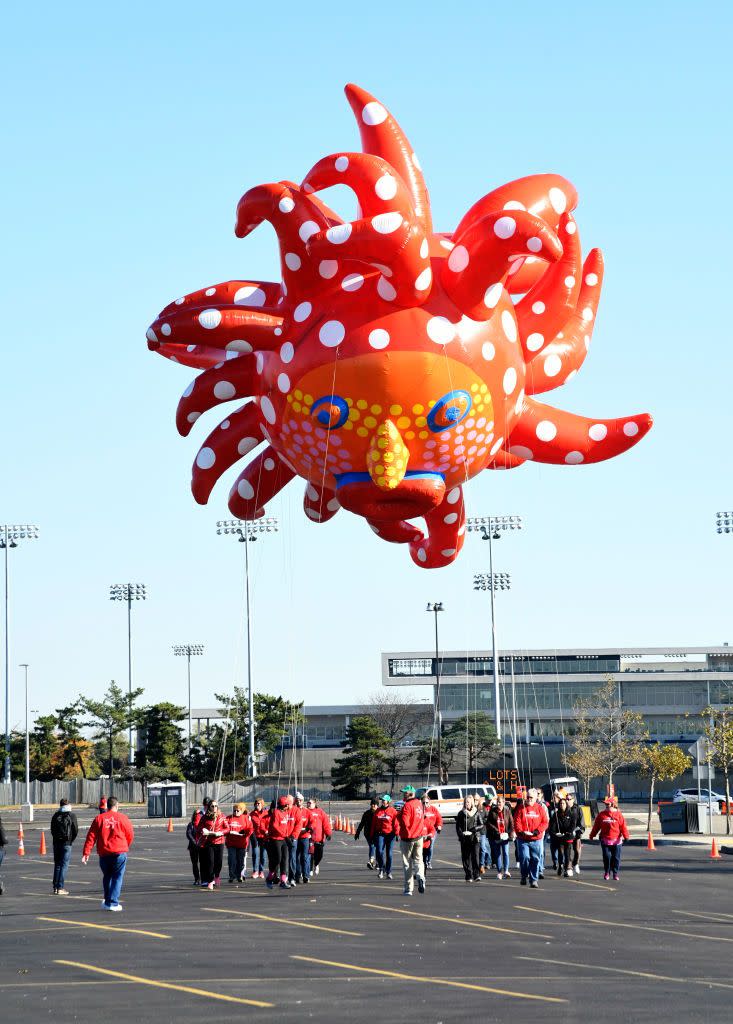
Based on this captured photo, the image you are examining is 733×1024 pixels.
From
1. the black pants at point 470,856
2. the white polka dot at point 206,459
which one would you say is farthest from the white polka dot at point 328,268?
the black pants at point 470,856

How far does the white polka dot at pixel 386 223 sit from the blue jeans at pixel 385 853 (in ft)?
41.7

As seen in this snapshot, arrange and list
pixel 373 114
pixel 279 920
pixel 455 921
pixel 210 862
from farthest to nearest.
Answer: pixel 210 862 → pixel 279 920 → pixel 455 921 → pixel 373 114

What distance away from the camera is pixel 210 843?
21797 millimetres

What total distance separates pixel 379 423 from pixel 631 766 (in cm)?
6746

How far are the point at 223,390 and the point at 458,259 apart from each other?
2879 millimetres

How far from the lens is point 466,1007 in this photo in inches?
440

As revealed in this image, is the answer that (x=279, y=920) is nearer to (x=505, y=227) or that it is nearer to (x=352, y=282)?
Answer: (x=352, y=282)

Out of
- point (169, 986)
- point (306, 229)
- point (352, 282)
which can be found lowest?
point (169, 986)

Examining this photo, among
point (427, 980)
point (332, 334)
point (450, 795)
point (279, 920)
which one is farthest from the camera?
point (450, 795)

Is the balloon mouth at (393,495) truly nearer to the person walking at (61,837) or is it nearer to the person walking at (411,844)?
the person walking at (411,844)

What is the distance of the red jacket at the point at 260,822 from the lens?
22.3m

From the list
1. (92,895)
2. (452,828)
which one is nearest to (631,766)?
(452,828)

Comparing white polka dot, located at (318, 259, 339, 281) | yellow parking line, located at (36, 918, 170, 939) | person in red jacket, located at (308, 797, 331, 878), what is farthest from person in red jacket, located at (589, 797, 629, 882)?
white polka dot, located at (318, 259, 339, 281)

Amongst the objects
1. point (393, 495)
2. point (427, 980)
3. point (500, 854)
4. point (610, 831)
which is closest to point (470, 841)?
point (500, 854)
